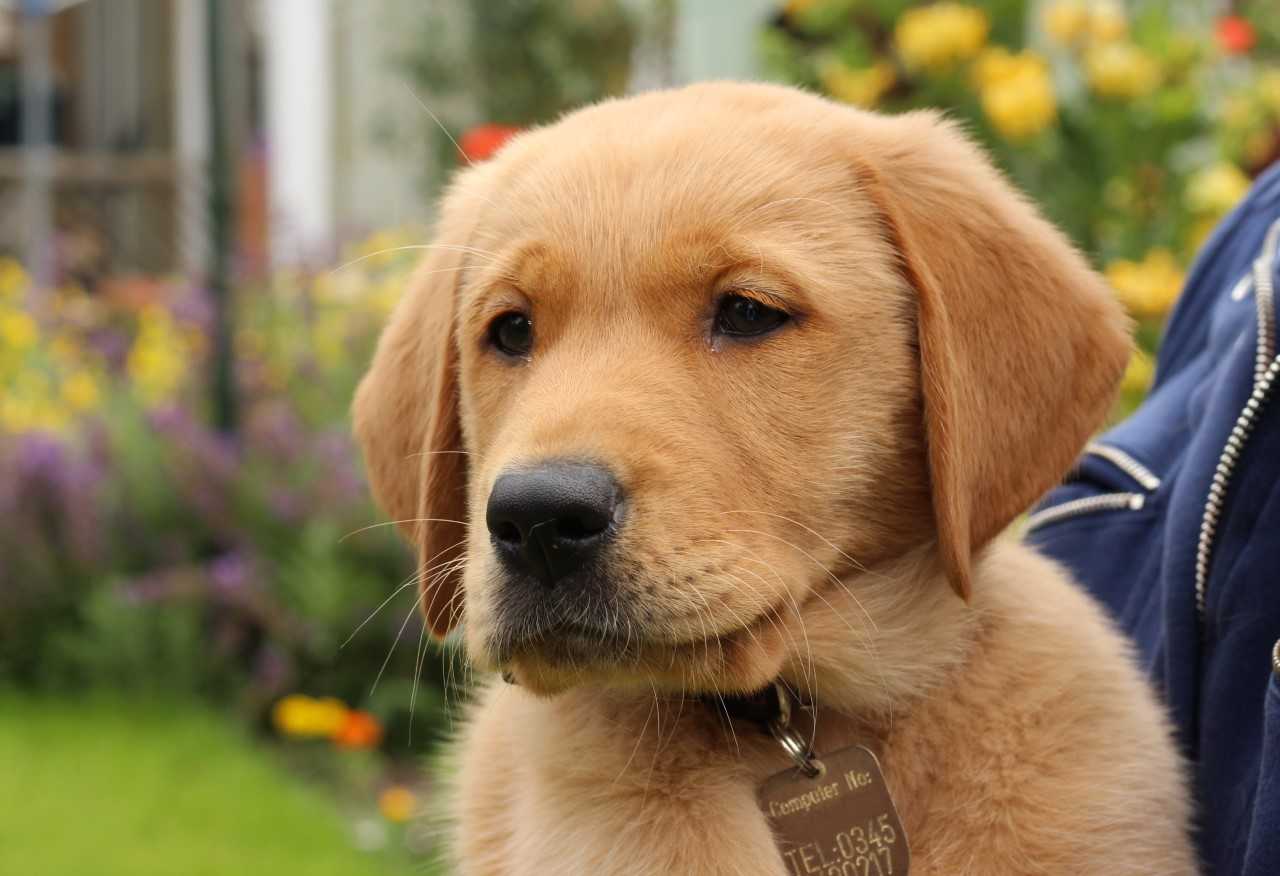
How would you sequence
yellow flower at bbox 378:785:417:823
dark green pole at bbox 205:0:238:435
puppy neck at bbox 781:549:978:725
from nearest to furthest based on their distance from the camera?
puppy neck at bbox 781:549:978:725 < yellow flower at bbox 378:785:417:823 < dark green pole at bbox 205:0:238:435

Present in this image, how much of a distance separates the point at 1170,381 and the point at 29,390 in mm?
6510

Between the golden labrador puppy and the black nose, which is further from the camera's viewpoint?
the golden labrador puppy

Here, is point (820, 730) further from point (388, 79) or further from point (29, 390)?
point (388, 79)

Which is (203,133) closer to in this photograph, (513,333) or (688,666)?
(513,333)

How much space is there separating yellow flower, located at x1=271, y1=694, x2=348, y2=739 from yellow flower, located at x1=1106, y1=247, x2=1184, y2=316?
3046mm

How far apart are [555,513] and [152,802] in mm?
3880

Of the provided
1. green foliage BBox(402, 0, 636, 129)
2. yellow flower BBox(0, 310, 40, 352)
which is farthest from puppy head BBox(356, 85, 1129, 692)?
green foliage BBox(402, 0, 636, 129)

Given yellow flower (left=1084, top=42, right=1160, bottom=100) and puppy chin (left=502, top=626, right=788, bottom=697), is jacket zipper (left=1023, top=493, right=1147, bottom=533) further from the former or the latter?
yellow flower (left=1084, top=42, right=1160, bottom=100)

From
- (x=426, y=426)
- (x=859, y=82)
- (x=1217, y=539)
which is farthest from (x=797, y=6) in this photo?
(x=1217, y=539)

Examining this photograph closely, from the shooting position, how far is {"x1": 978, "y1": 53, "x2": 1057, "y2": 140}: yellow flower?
5727mm

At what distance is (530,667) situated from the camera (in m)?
2.39

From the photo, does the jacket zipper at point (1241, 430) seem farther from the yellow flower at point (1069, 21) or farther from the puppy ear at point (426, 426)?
the yellow flower at point (1069, 21)

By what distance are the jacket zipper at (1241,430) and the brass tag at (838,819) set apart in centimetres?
64

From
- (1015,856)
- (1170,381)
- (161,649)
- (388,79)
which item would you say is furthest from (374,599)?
(388,79)
